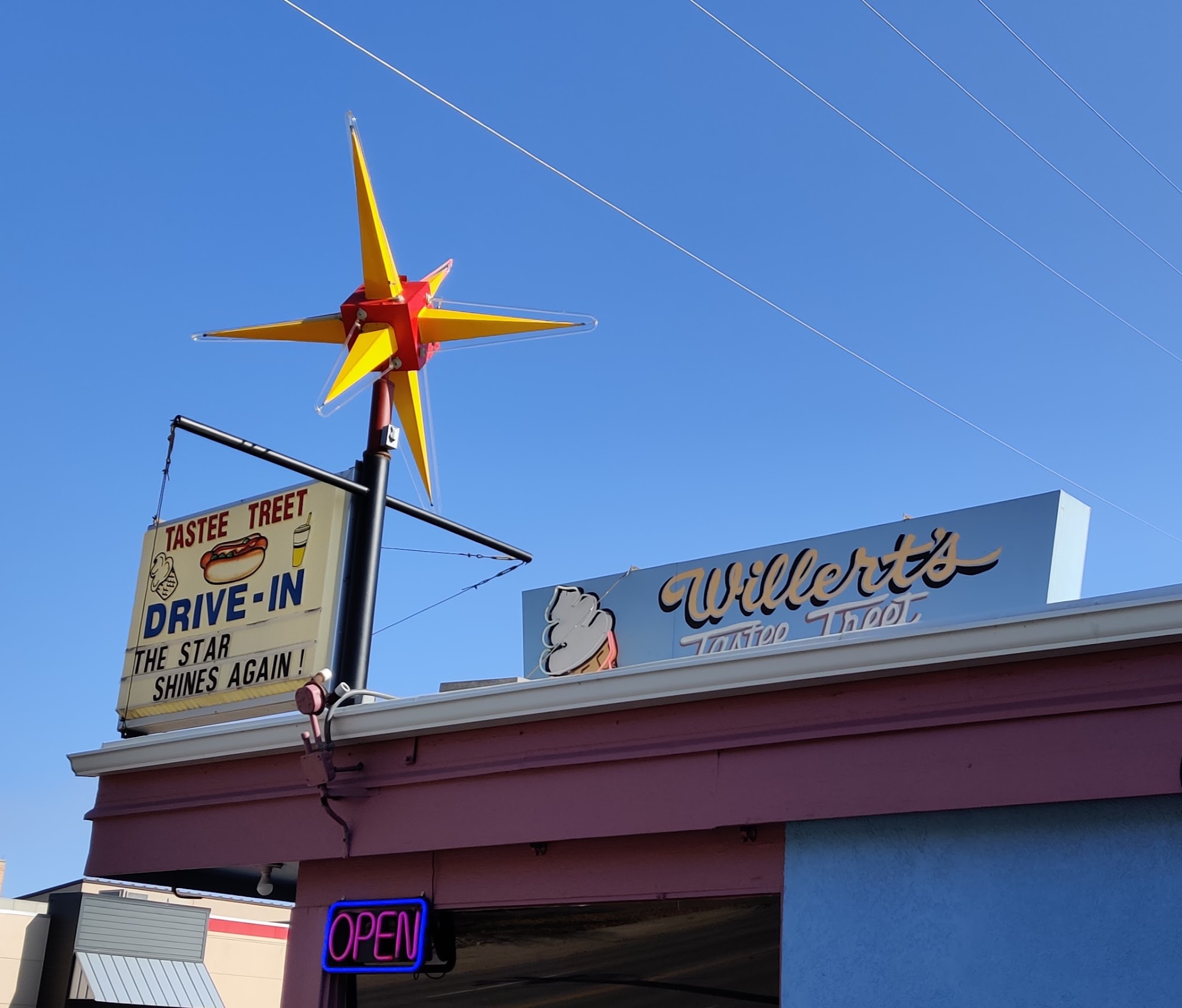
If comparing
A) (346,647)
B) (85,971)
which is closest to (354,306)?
(346,647)

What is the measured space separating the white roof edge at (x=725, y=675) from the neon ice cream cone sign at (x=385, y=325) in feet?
15.6

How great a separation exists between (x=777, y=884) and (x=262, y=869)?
3999mm

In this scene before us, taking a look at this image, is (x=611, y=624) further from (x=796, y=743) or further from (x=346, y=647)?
(x=796, y=743)

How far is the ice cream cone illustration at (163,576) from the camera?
1141cm

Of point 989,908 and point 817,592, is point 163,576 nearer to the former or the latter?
point 817,592

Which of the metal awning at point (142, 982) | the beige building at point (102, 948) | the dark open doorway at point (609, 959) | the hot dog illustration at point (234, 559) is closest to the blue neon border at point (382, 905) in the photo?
the dark open doorway at point (609, 959)

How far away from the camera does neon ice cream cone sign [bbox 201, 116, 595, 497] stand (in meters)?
13.3

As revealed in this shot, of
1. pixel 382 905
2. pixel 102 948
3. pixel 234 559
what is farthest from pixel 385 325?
pixel 102 948

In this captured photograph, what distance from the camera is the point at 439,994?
341 inches

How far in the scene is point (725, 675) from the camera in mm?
7266

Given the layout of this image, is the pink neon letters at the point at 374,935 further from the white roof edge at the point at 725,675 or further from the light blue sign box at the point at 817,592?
the light blue sign box at the point at 817,592

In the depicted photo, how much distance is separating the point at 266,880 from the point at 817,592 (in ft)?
20.1

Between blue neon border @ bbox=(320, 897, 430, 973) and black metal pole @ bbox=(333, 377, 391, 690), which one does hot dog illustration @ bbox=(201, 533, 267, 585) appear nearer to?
black metal pole @ bbox=(333, 377, 391, 690)

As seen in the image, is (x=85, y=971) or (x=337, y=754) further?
(x=85, y=971)
